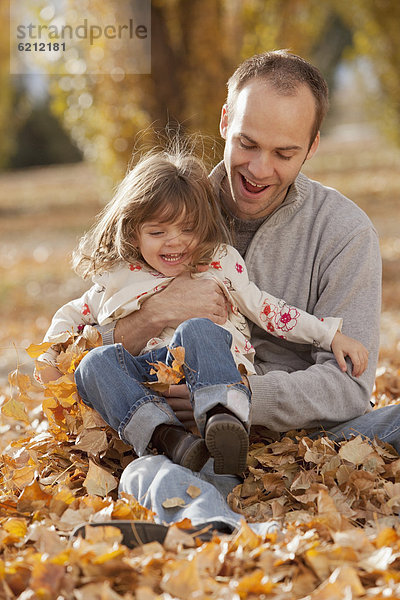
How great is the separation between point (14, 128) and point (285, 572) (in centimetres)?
2456

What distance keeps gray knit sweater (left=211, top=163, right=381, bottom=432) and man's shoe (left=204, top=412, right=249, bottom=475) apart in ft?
1.40

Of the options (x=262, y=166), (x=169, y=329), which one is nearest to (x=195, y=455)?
(x=169, y=329)

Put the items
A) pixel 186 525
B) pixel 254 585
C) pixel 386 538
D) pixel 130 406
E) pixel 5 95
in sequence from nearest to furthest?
pixel 254 585 < pixel 386 538 < pixel 186 525 < pixel 130 406 < pixel 5 95

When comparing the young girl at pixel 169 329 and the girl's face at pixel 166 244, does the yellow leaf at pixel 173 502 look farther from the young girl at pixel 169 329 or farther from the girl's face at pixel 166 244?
the girl's face at pixel 166 244

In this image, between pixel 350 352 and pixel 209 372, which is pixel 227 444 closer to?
pixel 209 372

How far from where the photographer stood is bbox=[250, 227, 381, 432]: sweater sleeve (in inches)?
112

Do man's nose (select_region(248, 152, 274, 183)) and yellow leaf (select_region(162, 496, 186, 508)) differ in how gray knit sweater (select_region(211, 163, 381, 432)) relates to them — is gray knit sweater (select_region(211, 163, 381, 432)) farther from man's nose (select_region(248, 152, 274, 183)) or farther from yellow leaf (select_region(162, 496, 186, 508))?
yellow leaf (select_region(162, 496, 186, 508))

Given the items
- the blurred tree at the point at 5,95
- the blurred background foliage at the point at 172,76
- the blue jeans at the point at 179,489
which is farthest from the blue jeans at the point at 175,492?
the blurred tree at the point at 5,95

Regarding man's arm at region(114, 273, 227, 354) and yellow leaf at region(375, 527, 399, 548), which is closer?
yellow leaf at region(375, 527, 399, 548)

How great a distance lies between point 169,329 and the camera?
3.08m

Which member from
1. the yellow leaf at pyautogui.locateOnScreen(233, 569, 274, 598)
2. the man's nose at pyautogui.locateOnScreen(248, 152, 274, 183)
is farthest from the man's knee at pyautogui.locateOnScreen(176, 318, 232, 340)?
the yellow leaf at pyautogui.locateOnScreen(233, 569, 274, 598)

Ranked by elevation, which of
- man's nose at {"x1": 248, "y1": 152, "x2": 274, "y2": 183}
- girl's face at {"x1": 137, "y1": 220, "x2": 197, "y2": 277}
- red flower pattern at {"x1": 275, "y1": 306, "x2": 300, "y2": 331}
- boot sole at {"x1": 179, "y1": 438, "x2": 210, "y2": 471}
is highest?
man's nose at {"x1": 248, "y1": 152, "x2": 274, "y2": 183}

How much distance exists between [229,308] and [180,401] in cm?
52

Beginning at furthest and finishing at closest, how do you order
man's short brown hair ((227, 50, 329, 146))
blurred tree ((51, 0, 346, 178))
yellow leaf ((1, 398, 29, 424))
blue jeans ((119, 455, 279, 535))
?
blurred tree ((51, 0, 346, 178)) → man's short brown hair ((227, 50, 329, 146)) → yellow leaf ((1, 398, 29, 424)) → blue jeans ((119, 455, 279, 535))
